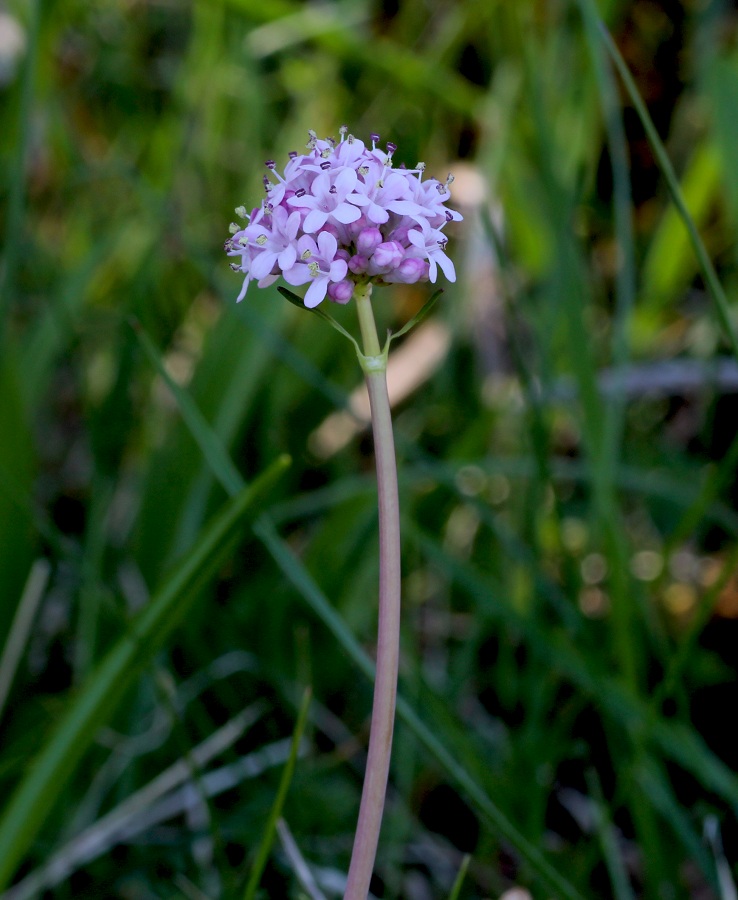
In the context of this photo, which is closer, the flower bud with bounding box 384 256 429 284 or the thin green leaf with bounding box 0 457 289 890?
the flower bud with bounding box 384 256 429 284

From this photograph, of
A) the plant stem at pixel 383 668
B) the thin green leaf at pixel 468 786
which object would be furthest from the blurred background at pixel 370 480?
the plant stem at pixel 383 668

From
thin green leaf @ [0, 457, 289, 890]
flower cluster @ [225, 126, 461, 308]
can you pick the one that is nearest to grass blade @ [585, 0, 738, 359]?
flower cluster @ [225, 126, 461, 308]

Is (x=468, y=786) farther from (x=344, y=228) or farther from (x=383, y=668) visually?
(x=344, y=228)

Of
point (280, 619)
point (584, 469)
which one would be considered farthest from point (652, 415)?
point (280, 619)

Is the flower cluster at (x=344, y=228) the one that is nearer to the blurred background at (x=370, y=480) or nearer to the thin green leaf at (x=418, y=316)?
the thin green leaf at (x=418, y=316)

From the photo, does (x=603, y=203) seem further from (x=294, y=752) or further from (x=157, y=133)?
(x=294, y=752)

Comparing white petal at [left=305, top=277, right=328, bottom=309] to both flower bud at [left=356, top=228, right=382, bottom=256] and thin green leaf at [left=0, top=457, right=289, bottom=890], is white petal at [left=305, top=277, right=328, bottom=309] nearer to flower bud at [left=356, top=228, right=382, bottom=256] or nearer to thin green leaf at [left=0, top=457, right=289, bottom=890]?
flower bud at [left=356, top=228, right=382, bottom=256]

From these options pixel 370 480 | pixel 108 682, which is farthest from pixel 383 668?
pixel 370 480

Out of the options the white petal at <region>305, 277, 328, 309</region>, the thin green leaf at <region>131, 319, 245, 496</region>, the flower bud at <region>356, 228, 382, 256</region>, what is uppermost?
the thin green leaf at <region>131, 319, 245, 496</region>
